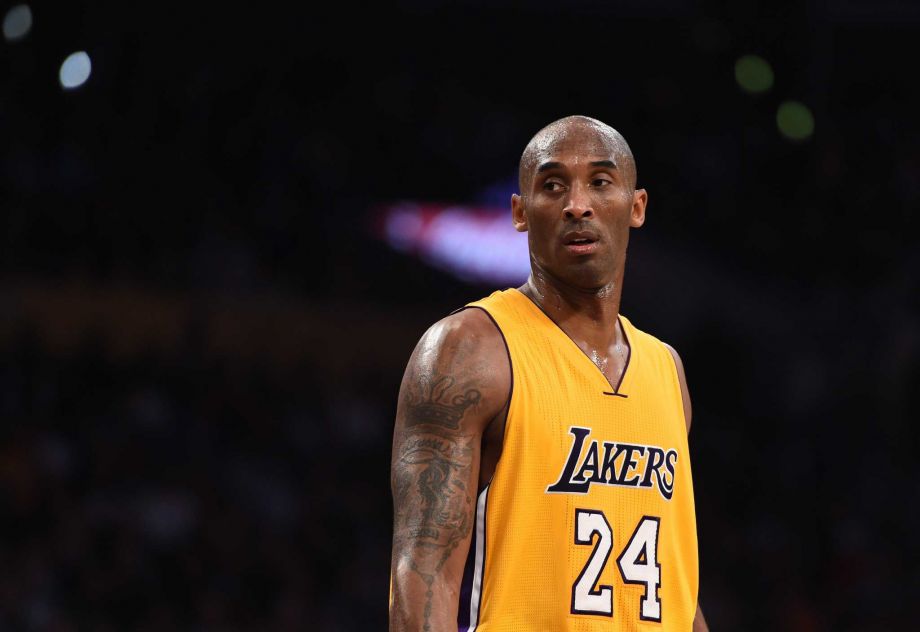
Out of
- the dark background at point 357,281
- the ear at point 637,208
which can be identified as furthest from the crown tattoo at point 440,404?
the dark background at point 357,281

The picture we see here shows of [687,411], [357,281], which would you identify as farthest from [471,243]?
[687,411]

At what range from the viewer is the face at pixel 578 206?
3.32 metres

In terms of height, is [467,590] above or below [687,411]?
below

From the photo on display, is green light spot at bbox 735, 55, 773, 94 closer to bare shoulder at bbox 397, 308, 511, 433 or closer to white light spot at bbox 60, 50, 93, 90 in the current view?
white light spot at bbox 60, 50, 93, 90

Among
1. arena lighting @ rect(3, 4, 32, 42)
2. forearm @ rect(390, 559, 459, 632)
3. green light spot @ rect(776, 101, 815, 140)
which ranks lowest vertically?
forearm @ rect(390, 559, 459, 632)

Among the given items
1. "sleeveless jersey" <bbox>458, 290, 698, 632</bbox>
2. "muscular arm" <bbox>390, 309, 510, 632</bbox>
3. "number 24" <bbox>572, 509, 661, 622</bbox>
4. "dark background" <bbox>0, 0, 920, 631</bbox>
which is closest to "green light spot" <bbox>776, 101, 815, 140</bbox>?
"dark background" <bbox>0, 0, 920, 631</bbox>

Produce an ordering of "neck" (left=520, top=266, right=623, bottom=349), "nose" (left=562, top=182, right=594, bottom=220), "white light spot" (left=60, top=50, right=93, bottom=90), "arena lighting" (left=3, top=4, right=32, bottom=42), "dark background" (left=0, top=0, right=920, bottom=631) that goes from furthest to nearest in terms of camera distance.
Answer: "dark background" (left=0, top=0, right=920, bottom=631) < "white light spot" (left=60, top=50, right=93, bottom=90) < "arena lighting" (left=3, top=4, right=32, bottom=42) < "neck" (left=520, top=266, right=623, bottom=349) < "nose" (left=562, top=182, right=594, bottom=220)

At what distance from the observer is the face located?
332 cm

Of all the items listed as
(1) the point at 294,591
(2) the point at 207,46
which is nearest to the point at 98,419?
(1) the point at 294,591

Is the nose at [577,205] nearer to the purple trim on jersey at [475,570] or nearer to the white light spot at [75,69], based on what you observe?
the purple trim on jersey at [475,570]

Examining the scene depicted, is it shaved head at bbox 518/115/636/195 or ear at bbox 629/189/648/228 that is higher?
shaved head at bbox 518/115/636/195

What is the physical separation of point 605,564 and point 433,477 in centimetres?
48

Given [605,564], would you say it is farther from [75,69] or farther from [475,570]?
[75,69]

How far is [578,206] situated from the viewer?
3.29 m
